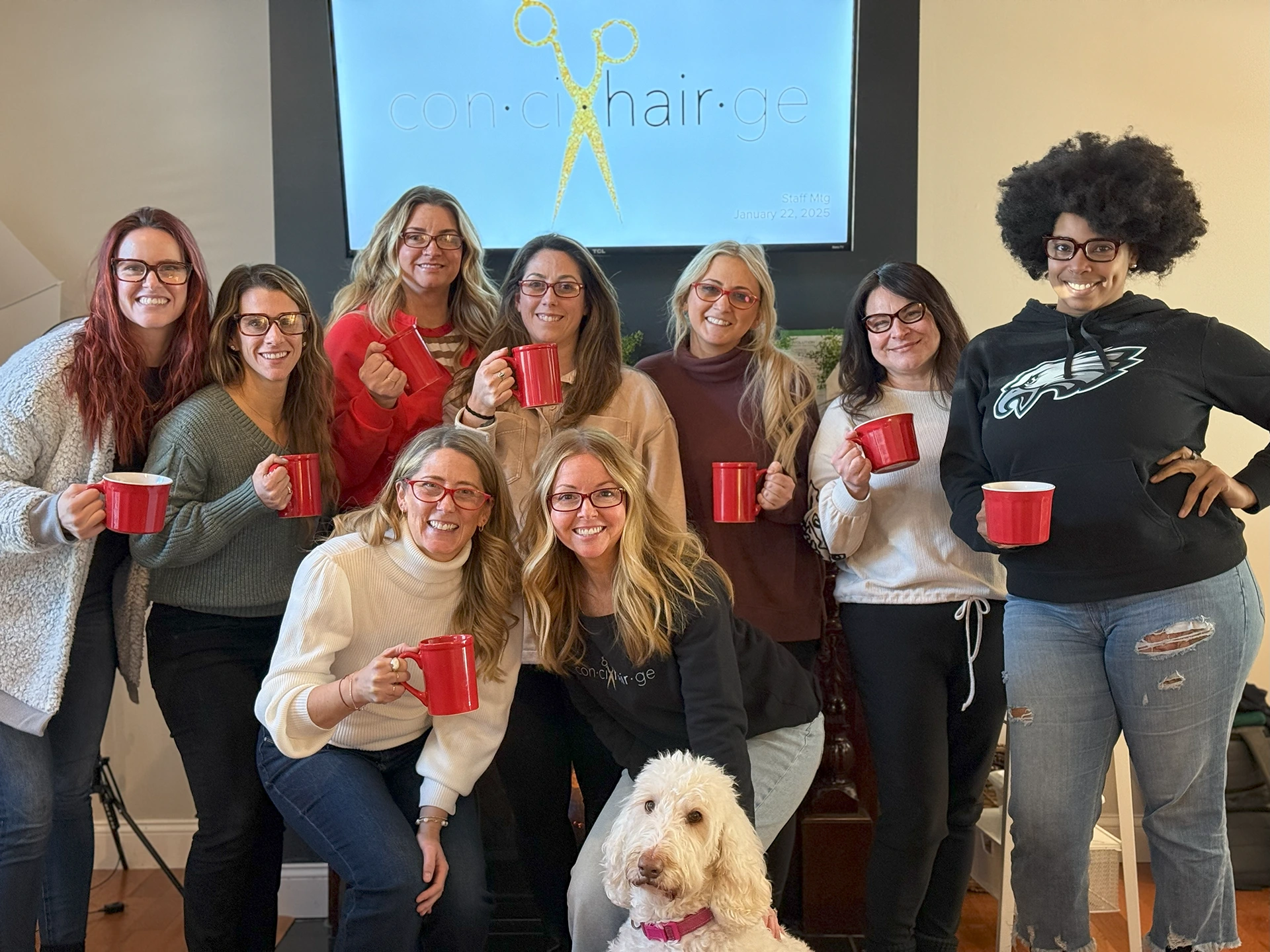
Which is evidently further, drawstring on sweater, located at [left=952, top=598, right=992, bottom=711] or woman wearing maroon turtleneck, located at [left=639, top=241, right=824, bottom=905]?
woman wearing maroon turtleneck, located at [left=639, top=241, right=824, bottom=905]

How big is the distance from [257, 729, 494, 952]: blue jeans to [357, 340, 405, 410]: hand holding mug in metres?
0.84

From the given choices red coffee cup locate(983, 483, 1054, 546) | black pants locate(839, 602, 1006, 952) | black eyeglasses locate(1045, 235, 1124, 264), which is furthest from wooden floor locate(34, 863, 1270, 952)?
black eyeglasses locate(1045, 235, 1124, 264)

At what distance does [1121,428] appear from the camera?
203 centimetres

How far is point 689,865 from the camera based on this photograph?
1.70 metres

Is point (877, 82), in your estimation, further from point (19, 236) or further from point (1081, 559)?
point (19, 236)

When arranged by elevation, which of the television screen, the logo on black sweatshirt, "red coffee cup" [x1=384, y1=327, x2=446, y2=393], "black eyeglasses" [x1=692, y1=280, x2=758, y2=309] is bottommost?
the logo on black sweatshirt

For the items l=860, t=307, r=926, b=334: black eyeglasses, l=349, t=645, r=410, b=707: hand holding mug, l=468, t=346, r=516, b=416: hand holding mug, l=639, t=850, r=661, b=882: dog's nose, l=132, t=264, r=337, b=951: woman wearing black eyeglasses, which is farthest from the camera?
l=860, t=307, r=926, b=334: black eyeglasses

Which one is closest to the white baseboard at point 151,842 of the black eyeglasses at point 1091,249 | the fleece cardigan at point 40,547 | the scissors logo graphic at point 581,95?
the fleece cardigan at point 40,547

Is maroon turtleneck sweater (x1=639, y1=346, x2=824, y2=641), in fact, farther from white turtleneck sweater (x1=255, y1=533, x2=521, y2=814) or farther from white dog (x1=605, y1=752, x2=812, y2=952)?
white dog (x1=605, y1=752, x2=812, y2=952)

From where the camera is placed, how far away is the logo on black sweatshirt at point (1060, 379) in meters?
2.06

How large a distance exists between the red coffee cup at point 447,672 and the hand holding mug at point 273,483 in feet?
1.82

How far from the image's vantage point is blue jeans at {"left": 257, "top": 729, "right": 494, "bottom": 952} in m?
1.96

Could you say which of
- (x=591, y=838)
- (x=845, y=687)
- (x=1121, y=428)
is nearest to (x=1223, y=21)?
(x=1121, y=428)

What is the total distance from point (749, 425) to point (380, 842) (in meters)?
1.41
